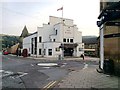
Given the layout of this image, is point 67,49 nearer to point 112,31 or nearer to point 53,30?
point 53,30

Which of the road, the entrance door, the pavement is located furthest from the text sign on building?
the pavement

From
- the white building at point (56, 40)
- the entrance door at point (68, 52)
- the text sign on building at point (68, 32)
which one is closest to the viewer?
the white building at point (56, 40)

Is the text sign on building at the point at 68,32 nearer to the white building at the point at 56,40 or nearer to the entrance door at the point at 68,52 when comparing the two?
the white building at the point at 56,40

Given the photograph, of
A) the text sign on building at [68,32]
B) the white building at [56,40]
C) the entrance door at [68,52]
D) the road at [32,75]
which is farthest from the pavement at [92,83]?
the text sign on building at [68,32]

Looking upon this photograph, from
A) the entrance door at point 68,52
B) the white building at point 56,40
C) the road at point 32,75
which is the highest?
the white building at point 56,40

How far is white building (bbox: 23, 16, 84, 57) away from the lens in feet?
209

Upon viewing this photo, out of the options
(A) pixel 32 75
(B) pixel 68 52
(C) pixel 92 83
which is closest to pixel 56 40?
(B) pixel 68 52

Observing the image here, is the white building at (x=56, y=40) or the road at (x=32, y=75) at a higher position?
the white building at (x=56, y=40)

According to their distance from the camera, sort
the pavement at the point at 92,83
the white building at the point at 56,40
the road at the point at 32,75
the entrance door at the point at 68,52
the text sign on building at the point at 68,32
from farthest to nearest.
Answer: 1. the text sign on building at the point at 68,32
2. the entrance door at the point at 68,52
3. the white building at the point at 56,40
4. the road at the point at 32,75
5. the pavement at the point at 92,83

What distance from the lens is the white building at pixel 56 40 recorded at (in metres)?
63.8

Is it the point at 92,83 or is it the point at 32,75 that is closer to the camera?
the point at 92,83

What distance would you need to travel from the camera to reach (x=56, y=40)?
67.0 metres

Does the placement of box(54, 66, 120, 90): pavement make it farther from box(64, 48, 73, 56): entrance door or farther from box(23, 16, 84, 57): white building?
box(64, 48, 73, 56): entrance door

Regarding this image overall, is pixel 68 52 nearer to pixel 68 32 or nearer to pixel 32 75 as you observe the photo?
pixel 68 32
